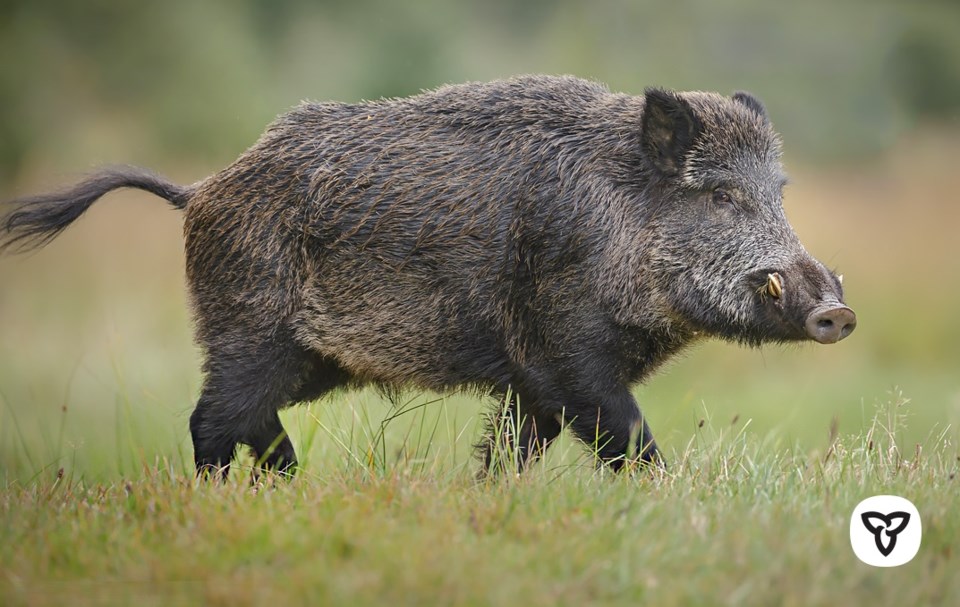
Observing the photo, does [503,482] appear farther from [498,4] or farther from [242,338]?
[498,4]

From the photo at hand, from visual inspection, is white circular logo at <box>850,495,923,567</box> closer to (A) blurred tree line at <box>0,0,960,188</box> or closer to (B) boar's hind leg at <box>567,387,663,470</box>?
(B) boar's hind leg at <box>567,387,663,470</box>

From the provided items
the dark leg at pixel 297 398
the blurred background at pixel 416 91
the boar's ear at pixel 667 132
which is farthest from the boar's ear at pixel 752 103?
the dark leg at pixel 297 398

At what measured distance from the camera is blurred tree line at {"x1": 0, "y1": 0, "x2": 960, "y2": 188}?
17.8 metres

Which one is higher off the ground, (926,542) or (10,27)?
(10,27)

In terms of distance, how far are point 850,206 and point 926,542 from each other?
34.7ft

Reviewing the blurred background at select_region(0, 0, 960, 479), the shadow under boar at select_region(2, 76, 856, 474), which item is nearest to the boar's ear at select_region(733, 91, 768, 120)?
the shadow under boar at select_region(2, 76, 856, 474)

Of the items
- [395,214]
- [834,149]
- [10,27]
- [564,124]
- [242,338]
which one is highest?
[10,27]

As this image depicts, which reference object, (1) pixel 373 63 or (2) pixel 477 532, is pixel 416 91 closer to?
(1) pixel 373 63

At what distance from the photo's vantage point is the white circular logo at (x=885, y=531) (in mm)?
3307

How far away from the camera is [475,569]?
310 centimetres

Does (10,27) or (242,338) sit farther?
(10,27)

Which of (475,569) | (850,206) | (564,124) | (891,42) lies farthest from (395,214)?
(891,42)

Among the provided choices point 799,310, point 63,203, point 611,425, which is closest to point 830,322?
point 799,310

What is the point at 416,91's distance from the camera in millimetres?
17422
